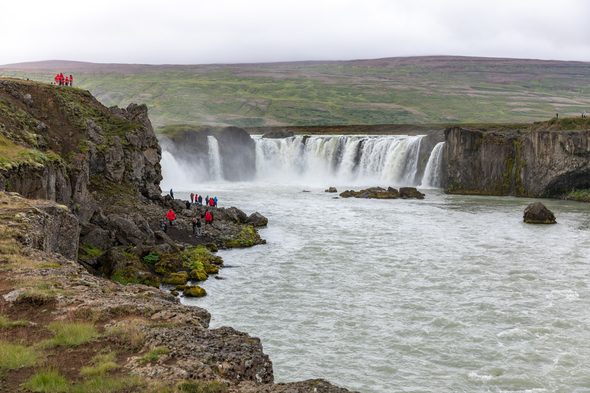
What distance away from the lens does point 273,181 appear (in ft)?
298

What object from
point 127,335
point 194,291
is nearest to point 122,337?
point 127,335

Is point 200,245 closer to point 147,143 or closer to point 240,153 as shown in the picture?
point 147,143

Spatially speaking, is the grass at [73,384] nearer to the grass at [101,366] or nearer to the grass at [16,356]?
the grass at [101,366]

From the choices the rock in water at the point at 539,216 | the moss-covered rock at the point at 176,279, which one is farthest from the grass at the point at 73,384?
the rock in water at the point at 539,216

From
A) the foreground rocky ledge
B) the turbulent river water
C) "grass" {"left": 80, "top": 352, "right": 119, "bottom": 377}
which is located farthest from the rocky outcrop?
"grass" {"left": 80, "top": 352, "right": 119, "bottom": 377}

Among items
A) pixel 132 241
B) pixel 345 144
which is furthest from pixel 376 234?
pixel 345 144

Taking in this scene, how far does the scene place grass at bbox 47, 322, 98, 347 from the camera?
9062 millimetres

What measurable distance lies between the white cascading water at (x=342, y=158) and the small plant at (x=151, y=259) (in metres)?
58.1

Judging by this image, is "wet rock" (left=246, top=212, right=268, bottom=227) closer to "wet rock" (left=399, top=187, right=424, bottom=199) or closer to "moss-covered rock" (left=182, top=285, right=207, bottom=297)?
"moss-covered rock" (left=182, top=285, right=207, bottom=297)

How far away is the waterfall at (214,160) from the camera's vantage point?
90.8 metres

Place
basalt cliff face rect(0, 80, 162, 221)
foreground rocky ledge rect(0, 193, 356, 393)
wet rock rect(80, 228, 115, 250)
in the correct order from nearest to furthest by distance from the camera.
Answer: foreground rocky ledge rect(0, 193, 356, 393), basalt cliff face rect(0, 80, 162, 221), wet rock rect(80, 228, 115, 250)

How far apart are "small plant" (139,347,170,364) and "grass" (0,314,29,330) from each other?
287 cm

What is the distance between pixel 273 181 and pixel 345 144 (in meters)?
15.2

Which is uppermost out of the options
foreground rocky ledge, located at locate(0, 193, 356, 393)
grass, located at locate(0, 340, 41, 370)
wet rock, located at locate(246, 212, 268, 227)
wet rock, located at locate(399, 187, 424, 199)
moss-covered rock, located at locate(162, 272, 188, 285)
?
grass, located at locate(0, 340, 41, 370)
